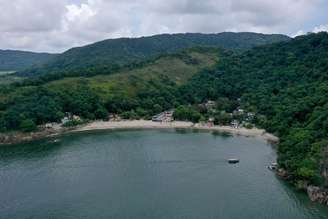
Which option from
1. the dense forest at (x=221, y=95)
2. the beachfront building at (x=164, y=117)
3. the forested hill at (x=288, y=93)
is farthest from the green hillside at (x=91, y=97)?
the forested hill at (x=288, y=93)

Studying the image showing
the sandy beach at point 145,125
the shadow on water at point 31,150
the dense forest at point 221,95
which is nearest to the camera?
the dense forest at point 221,95

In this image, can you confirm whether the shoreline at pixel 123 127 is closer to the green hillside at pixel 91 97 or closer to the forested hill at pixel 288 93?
the forested hill at pixel 288 93

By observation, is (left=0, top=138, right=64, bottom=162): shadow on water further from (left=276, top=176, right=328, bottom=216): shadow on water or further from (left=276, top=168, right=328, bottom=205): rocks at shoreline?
(left=276, top=168, right=328, bottom=205): rocks at shoreline

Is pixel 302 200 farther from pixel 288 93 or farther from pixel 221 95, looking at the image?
pixel 221 95

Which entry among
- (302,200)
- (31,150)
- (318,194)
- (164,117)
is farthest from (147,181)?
(164,117)

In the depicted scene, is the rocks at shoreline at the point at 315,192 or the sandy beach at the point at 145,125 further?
the sandy beach at the point at 145,125

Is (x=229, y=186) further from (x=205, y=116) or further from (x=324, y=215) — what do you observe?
(x=205, y=116)
